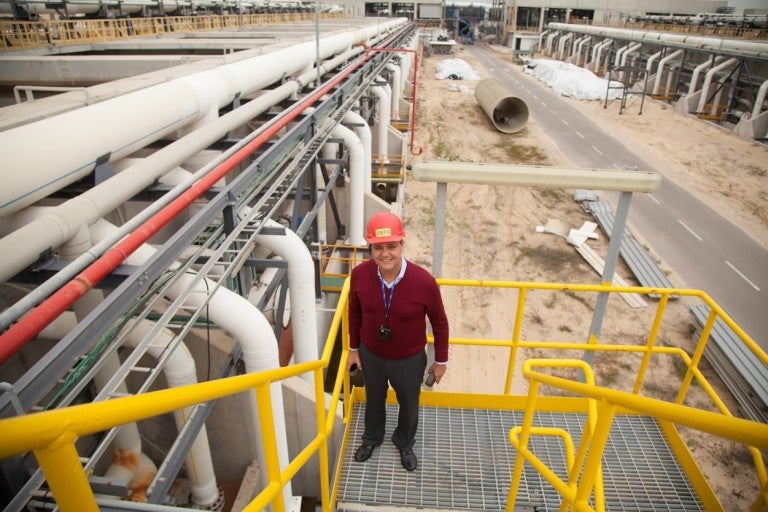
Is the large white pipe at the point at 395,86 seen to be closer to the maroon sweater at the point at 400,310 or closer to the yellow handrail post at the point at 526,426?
the maroon sweater at the point at 400,310

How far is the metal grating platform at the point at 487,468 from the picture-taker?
3.68m

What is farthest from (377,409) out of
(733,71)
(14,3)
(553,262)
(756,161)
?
(733,71)

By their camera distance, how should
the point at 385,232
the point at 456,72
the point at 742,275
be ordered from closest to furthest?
the point at 385,232 → the point at 742,275 → the point at 456,72

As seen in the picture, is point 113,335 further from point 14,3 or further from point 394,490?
point 14,3

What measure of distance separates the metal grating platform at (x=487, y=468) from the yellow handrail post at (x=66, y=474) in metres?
2.72

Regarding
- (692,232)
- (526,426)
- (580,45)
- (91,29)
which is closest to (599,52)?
(580,45)

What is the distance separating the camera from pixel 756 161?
20266 millimetres

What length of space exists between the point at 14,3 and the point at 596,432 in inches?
739

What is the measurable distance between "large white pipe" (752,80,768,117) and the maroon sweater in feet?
88.9

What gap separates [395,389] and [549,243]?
444 inches

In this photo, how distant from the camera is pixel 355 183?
38.2 ft

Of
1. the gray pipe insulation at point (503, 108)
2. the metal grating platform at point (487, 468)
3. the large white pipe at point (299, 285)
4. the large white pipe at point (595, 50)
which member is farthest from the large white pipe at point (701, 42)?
the large white pipe at point (299, 285)

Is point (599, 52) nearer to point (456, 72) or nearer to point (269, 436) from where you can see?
point (456, 72)

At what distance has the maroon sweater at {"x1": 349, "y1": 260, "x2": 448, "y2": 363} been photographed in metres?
3.32
